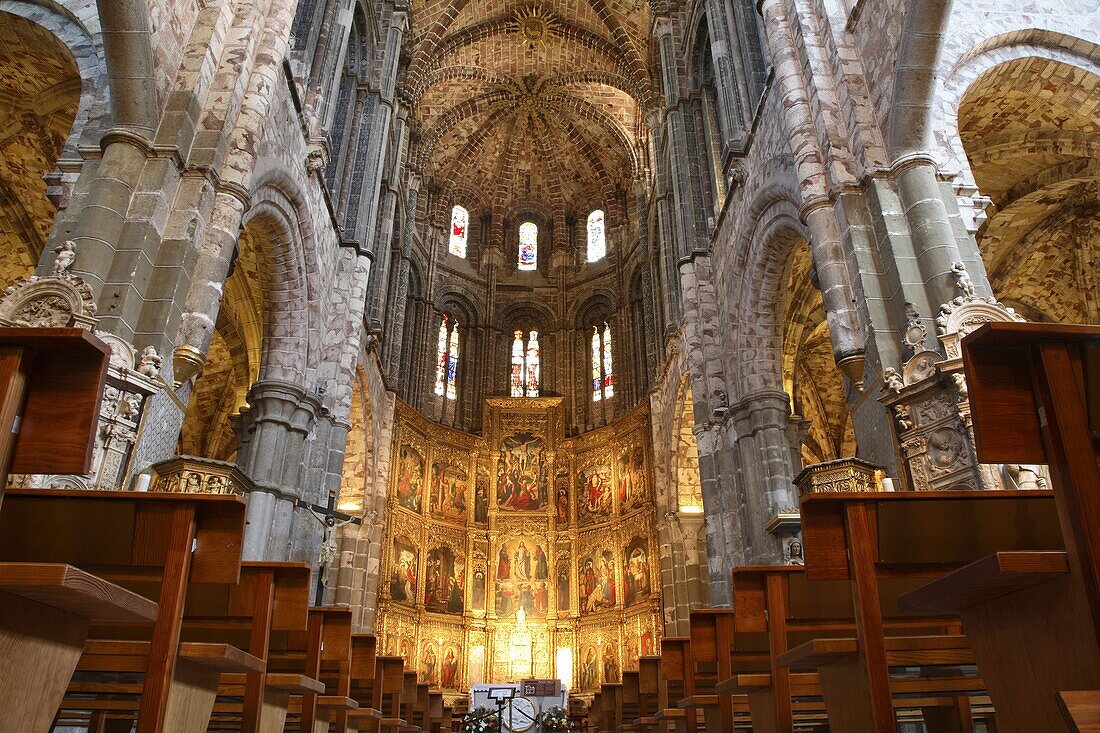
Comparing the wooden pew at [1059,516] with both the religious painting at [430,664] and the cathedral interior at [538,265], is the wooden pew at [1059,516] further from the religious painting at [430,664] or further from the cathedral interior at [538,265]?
the religious painting at [430,664]

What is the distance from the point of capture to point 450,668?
2128 cm

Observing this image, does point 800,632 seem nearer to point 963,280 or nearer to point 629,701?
point 963,280

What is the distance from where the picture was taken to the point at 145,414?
676 cm

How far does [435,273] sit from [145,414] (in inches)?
782

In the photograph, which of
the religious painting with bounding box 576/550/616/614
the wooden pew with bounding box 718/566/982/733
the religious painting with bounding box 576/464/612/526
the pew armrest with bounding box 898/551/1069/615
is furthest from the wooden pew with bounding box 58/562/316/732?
the religious painting with bounding box 576/464/612/526

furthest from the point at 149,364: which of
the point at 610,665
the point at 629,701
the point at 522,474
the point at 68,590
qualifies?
the point at 522,474

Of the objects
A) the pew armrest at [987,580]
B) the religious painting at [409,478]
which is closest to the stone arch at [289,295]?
the religious painting at [409,478]

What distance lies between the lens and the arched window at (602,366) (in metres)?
25.9

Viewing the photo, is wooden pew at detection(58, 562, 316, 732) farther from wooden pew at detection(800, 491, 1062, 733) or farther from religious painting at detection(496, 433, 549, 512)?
religious painting at detection(496, 433, 549, 512)

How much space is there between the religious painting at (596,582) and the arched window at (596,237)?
1087 cm

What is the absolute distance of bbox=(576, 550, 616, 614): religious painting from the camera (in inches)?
873

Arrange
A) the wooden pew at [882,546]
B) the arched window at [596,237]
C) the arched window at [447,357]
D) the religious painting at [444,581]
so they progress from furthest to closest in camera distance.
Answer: the arched window at [596,237]
the arched window at [447,357]
the religious painting at [444,581]
the wooden pew at [882,546]

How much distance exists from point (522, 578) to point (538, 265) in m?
11.7

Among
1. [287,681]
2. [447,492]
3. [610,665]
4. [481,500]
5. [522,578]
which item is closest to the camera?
[287,681]
